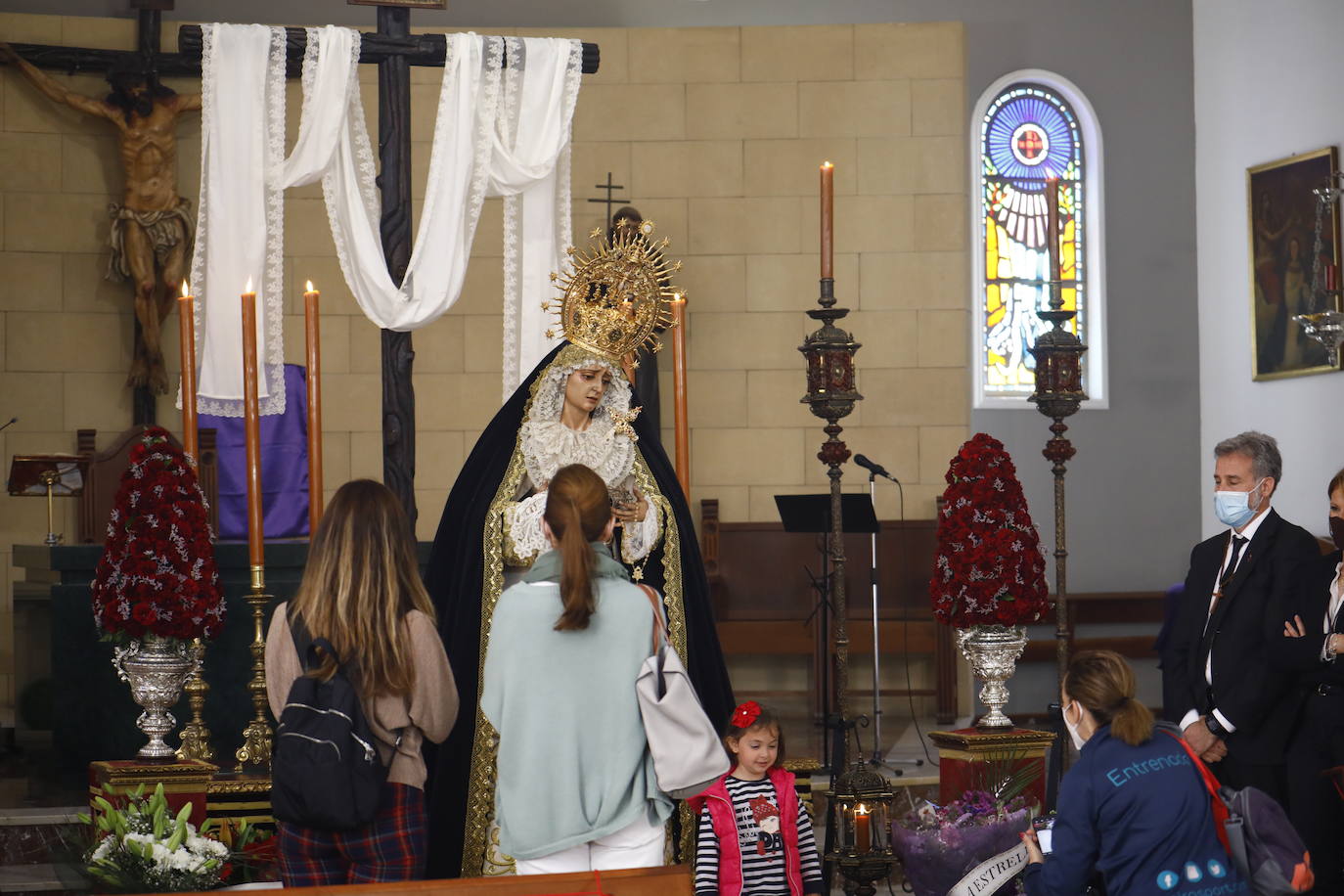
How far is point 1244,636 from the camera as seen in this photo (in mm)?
4133

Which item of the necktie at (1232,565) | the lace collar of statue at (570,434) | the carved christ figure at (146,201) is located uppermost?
the carved christ figure at (146,201)

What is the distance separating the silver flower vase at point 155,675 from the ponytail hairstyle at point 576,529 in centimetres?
182

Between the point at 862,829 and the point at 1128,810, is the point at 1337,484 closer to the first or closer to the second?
the point at 862,829

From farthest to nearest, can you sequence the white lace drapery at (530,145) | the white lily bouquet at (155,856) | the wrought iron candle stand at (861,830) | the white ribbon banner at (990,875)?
the white lace drapery at (530,145), the wrought iron candle stand at (861,830), the white ribbon banner at (990,875), the white lily bouquet at (155,856)

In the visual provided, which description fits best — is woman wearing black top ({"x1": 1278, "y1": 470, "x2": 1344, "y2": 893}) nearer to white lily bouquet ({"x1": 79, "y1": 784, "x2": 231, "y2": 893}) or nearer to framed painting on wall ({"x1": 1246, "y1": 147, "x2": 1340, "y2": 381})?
white lily bouquet ({"x1": 79, "y1": 784, "x2": 231, "y2": 893})

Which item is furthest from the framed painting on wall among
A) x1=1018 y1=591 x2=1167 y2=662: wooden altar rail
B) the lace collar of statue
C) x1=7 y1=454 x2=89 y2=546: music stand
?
x1=7 y1=454 x2=89 y2=546: music stand

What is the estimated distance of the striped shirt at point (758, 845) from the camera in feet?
11.9

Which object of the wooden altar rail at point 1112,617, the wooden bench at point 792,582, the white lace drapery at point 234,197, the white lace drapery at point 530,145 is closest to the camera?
the white lace drapery at point 234,197

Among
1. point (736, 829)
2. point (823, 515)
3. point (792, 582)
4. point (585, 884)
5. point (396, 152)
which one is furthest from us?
point (792, 582)

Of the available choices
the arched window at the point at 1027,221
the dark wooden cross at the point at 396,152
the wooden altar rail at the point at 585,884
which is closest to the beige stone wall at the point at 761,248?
the arched window at the point at 1027,221

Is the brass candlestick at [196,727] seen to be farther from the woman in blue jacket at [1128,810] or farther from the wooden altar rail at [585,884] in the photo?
the woman in blue jacket at [1128,810]

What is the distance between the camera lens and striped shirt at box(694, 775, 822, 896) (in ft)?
11.9

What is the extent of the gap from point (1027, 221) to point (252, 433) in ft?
23.4

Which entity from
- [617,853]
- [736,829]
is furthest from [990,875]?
[617,853]
